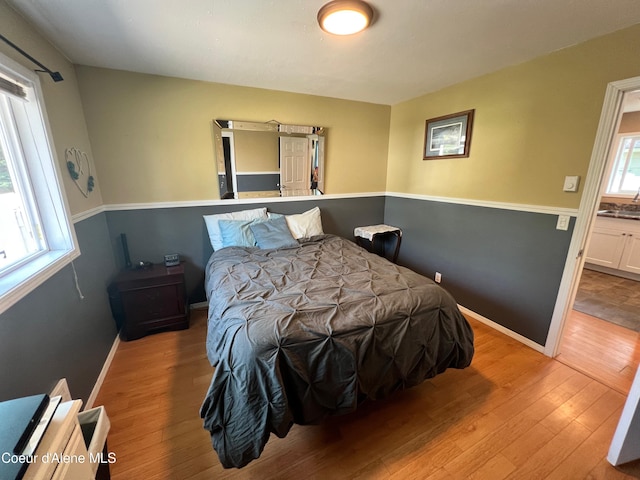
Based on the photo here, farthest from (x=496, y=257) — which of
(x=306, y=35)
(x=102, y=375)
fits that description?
(x=102, y=375)

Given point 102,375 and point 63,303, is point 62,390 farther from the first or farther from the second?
point 102,375

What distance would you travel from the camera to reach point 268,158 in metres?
2.95

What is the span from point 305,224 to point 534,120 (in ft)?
7.32

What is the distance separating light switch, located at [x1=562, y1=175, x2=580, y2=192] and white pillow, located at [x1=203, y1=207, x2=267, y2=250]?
2.60 m

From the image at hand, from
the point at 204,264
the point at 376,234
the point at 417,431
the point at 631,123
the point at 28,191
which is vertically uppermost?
the point at 631,123

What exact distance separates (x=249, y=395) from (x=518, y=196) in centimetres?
253

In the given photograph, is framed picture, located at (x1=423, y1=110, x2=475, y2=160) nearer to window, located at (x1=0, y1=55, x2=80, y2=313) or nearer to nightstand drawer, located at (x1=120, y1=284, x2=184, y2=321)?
nightstand drawer, located at (x1=120, y1=284, x2=184, y2=321)

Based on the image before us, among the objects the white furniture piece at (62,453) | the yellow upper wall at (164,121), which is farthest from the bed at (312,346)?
the yellow upper wall at (164,121)

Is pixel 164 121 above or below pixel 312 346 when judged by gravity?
above

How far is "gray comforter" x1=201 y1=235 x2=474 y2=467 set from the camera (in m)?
1.20

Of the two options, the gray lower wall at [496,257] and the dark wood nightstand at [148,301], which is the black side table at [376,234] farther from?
the dark wood nightstand at [148,301]

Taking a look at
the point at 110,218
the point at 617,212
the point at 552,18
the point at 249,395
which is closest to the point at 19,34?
the point at 110,218

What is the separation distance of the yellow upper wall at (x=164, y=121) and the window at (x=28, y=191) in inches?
34.0

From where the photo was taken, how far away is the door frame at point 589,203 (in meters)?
1.68
